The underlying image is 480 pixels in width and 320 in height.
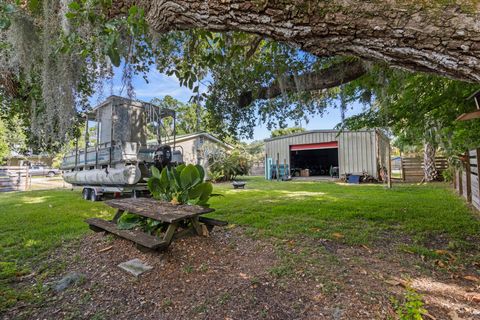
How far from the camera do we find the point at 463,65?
1043mm

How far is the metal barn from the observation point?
37.3ft

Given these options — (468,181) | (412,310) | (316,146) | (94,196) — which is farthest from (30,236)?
(316,146)

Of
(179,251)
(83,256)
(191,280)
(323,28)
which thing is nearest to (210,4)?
(323,28)

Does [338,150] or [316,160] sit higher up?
[338,150]

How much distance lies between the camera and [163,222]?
2.64 metres

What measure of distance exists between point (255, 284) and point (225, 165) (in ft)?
38.4

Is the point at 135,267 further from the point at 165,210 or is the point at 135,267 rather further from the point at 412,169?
the point at 412,169

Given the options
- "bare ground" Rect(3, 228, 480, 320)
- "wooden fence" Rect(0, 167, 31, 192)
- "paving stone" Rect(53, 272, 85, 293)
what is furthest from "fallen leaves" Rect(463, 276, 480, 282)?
"wooden fence" Rect(0, 167, 31, 192)

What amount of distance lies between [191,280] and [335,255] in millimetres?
1464

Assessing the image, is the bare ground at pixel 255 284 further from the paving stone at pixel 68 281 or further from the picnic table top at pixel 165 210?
the picnic table top at pixel 165 210

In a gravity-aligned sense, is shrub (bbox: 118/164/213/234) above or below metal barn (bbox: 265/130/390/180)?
below

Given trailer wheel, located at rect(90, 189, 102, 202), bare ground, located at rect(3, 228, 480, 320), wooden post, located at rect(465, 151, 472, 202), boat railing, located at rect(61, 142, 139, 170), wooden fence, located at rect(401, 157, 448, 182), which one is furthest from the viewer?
wooden fence, located at rect(401, 157, 448, 182)

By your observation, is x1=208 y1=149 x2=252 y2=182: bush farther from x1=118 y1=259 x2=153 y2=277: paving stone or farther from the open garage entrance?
x1=118 y1=259 x2=153 y2=277: paving stone

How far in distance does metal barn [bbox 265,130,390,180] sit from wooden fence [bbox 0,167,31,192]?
1191 centimetres
